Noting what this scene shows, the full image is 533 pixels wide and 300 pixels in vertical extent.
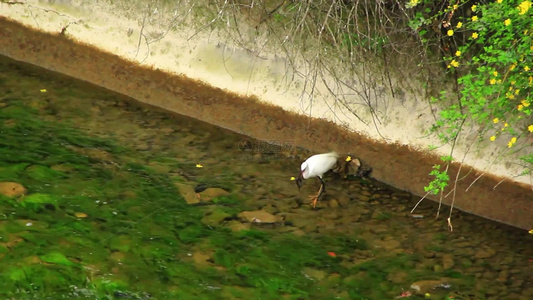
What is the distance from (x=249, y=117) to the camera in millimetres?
6223

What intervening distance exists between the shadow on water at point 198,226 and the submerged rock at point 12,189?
0.04 feet

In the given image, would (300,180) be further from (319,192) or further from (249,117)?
(249,117)

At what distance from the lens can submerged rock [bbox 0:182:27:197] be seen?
15.6 feet

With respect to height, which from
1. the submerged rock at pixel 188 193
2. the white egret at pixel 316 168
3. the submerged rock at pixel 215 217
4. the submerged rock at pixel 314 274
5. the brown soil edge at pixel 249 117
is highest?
the brown soil edge at pixel 249 117

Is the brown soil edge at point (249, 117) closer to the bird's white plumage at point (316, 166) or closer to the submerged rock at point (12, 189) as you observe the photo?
the bird's white plumage at point (316, 166)

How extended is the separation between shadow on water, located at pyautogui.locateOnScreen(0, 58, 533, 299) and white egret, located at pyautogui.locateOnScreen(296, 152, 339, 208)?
3.5 inches

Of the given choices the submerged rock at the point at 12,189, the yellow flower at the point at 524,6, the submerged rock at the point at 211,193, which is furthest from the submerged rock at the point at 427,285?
the submerged rock at the point at 12,189

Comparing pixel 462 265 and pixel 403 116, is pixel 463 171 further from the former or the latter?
pixel 462 265

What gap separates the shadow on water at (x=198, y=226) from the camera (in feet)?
14.0

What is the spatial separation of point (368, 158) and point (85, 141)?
2.15 metres

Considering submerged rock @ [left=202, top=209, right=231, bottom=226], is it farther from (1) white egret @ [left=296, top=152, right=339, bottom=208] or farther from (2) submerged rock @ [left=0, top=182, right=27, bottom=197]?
(2) submerged rock @ [left=0, top=182, right=27, bottom=197]

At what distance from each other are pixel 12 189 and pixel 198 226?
1.19 metres

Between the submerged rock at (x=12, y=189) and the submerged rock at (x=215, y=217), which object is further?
the submerged rock at (x=215, y=217)

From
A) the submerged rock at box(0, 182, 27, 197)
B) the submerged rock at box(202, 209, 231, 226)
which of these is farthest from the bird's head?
the submerged rock at box(0, 182, 27, 197)
